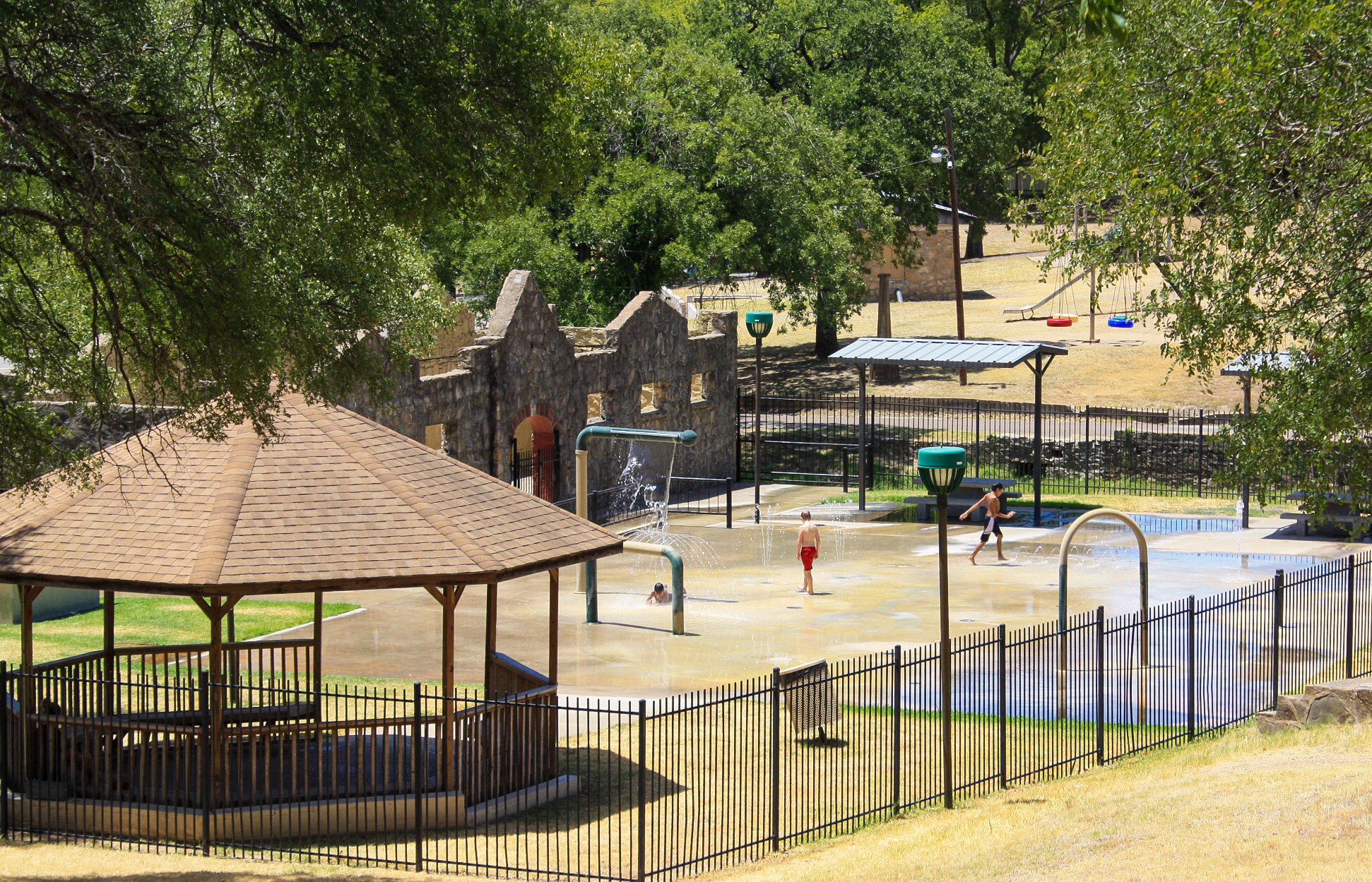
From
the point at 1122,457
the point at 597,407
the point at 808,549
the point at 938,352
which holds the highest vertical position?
the point at 938,352

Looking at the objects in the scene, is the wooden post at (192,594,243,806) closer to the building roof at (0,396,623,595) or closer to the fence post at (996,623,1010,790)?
the building roof at (0,396,623,595)

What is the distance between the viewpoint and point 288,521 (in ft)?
42.5

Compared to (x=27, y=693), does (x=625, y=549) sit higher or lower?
higher

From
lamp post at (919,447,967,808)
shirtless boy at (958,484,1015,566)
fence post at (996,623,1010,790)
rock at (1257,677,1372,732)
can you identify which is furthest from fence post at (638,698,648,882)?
shirtless boy at (958,484,1015,566)

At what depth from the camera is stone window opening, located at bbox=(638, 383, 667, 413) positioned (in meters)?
34.7

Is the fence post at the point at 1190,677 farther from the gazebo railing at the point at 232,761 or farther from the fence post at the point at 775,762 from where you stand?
the gazebo railing at the point at 232,761

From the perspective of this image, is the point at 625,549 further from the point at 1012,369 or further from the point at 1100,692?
the point at 1012,369

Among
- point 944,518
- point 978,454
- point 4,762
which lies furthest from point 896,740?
point 978,454

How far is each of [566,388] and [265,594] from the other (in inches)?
760

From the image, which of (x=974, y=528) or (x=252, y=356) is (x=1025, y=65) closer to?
(x=974, y=528)

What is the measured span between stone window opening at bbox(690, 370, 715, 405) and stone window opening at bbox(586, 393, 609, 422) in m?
3.20

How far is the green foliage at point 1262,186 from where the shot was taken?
1406cm

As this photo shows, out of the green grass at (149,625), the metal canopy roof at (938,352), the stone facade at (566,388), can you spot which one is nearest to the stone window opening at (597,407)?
the stone facade at (566,388)

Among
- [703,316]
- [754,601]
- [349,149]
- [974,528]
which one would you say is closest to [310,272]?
[349,149]
